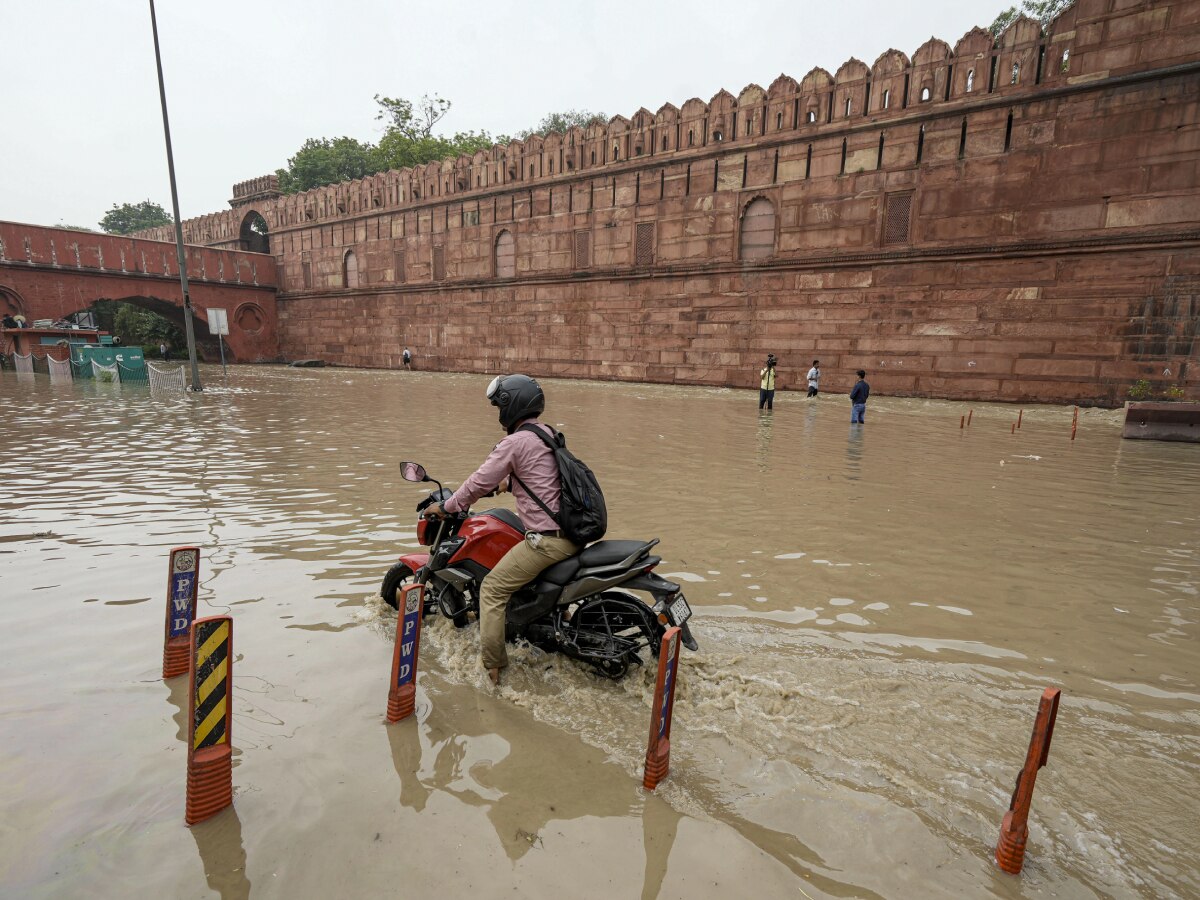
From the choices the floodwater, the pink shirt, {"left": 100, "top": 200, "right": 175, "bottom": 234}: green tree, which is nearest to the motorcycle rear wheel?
the floodwater

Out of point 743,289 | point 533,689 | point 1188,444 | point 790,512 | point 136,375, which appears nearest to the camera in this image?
point 533,689

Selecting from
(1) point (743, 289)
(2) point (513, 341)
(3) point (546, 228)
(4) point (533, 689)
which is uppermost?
(3) point (546, 228)

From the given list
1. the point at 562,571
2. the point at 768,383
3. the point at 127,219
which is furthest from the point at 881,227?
the point at 127,219

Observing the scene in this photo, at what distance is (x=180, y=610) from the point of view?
3.06 m

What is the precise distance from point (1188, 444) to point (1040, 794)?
12205mm

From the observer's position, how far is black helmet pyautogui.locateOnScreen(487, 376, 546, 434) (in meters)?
3.12

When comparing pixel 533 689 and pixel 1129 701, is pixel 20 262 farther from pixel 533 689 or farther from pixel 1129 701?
pixel 1129 701

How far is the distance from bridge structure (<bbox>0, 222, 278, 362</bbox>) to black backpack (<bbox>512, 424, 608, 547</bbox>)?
35598 mm

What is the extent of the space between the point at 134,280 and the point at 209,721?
37.3 metres

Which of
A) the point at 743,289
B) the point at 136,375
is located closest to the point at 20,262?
the point at 136,375

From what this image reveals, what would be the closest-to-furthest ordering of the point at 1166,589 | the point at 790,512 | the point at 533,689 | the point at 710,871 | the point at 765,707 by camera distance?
the point at 710,871
the point at 765,707
the point at 533,689
the point at 1166,589
the point at 790,512

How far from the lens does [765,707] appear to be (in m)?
2.87

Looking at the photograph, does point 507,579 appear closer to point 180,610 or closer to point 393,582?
point 393,582

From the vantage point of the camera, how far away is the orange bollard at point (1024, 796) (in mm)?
1857
